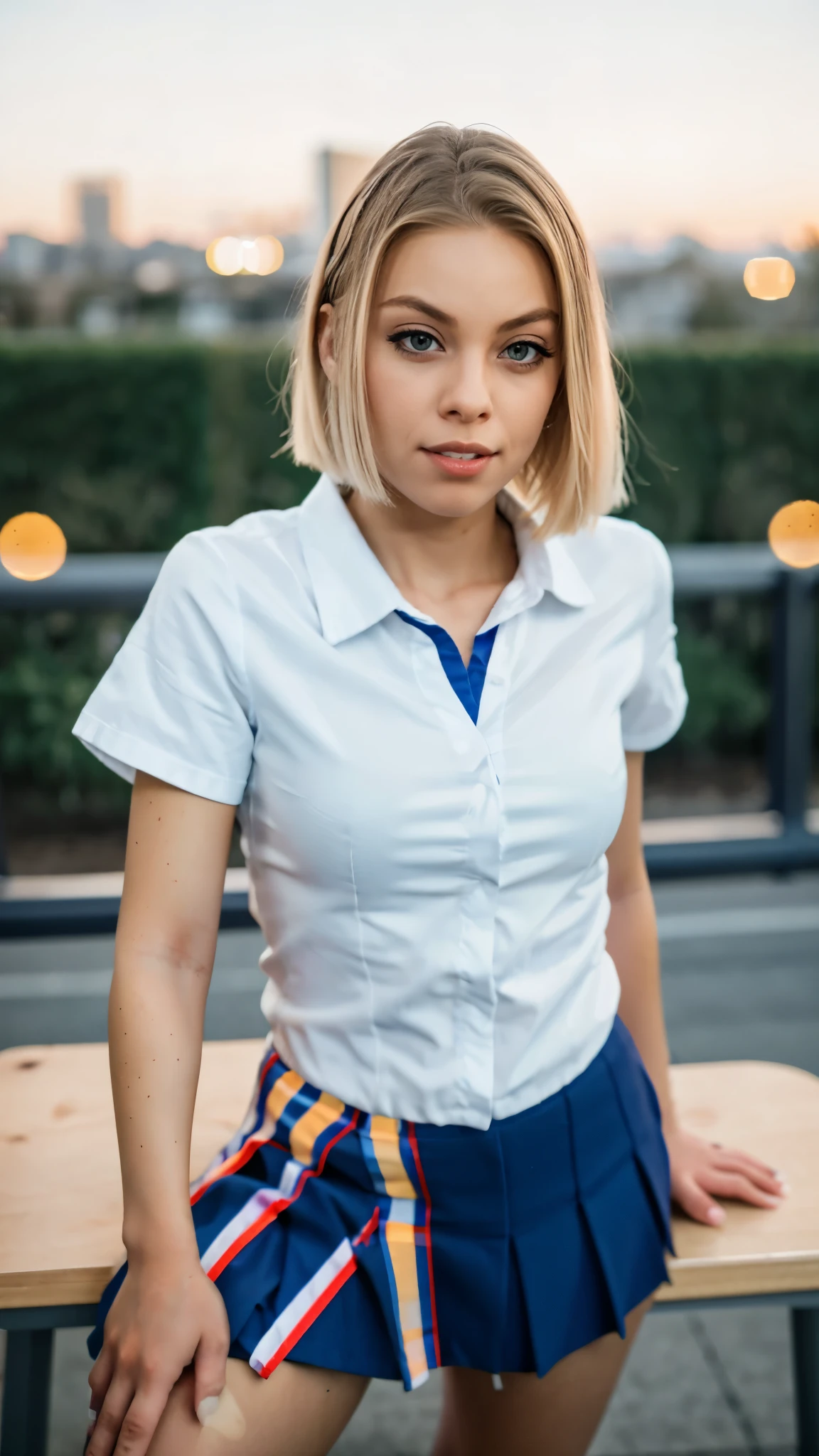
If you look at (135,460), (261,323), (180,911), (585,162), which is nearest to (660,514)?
(585,162)

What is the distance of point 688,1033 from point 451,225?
7.29 feet

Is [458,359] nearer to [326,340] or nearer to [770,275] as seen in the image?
[326,340]

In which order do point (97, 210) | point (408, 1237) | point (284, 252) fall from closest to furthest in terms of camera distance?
1. point (408, 1237)
2. point (284, 252)
3. point (97, 210)

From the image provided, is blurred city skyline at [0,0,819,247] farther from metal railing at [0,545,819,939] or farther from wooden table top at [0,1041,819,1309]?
wooden table top at [0,1041,819,1309]

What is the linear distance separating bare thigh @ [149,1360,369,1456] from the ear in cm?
72

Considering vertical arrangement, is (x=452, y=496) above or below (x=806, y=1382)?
above

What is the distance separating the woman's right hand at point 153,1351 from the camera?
0.76 metres

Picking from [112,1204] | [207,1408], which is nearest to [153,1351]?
[207,1408]

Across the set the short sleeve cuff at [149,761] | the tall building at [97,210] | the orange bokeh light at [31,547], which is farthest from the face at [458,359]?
the tall building at [97,210]

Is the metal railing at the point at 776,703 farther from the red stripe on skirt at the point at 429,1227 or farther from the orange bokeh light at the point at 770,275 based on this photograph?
the red stripe on skirt at the point at 429,1227

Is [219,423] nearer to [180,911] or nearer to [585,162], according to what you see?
[585,162]

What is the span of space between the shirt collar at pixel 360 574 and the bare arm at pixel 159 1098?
0.58ft

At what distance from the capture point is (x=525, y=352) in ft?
2.84

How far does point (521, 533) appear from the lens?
1.00m
